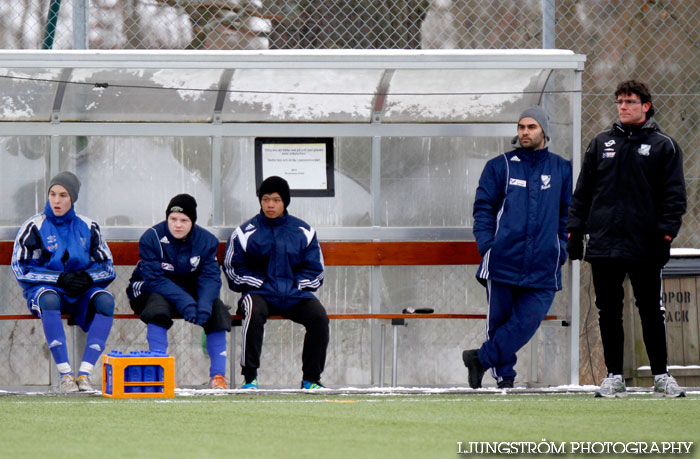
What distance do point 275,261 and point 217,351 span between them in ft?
2.22

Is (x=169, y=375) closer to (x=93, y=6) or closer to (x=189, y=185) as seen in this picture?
(x=189, y=185)

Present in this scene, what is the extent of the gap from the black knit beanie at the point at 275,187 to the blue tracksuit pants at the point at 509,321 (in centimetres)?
141

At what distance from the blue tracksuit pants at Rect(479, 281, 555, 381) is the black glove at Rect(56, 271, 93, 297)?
8.02ft

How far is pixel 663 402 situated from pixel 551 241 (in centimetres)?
162

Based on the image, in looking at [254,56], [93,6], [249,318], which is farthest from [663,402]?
[93,6]

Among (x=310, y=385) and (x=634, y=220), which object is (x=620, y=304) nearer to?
(x=634, y=220)

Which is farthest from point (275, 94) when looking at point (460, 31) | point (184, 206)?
point (460, 31)

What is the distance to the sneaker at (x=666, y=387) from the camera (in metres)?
7.19

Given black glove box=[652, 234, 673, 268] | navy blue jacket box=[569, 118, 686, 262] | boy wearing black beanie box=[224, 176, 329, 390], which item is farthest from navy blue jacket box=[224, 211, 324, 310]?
black glove box=[652, 234, 673, 268]

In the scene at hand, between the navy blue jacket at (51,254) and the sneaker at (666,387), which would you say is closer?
the sneaker at (666,387)

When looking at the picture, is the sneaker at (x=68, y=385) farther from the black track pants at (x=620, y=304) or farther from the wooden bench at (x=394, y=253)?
the black track pants at (x=620, y=304)

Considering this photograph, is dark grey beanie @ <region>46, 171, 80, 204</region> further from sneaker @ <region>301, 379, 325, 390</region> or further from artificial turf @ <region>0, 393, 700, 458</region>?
sneaker @ <region>301, 379, 325, 390</region>

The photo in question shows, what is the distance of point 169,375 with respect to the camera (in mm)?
7289

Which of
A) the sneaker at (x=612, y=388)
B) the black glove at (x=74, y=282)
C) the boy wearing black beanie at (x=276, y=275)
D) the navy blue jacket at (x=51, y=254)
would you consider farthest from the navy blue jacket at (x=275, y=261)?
the sneaker at (x=612, y=388)
